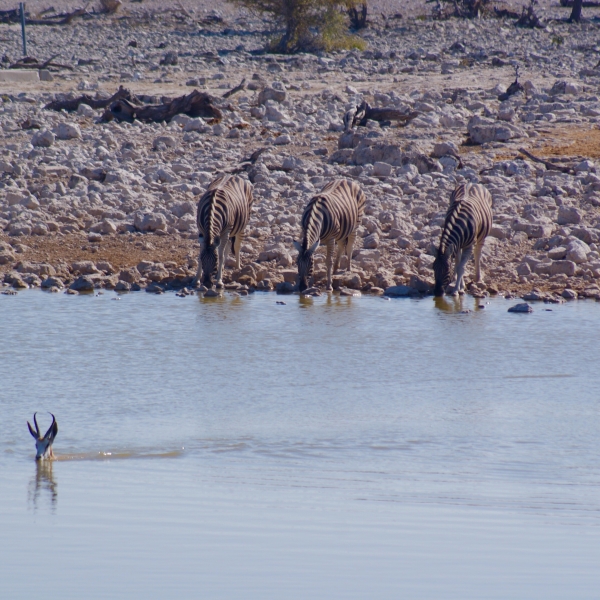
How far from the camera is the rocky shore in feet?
38.4

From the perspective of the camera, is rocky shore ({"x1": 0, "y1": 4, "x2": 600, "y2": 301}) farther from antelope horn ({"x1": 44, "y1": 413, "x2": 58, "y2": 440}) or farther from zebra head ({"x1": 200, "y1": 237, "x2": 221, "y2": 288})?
antelope horn ({"x1": 44, "y1": 413, "x2": 58, "y2": 440})

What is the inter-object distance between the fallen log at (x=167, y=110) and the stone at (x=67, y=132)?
1721 mm

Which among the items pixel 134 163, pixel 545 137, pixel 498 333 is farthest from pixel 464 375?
pixel 545 137

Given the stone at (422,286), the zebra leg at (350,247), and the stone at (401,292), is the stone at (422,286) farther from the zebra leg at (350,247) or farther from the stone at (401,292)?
the zebra leg at (350,247)

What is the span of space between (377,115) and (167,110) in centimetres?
363

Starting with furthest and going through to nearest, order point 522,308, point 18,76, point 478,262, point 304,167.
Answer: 1. point 18,76
2. point 304,167
3. point 478,262
4. point 522,308

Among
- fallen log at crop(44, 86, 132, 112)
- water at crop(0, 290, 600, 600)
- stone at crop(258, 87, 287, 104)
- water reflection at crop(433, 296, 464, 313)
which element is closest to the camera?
water at crop(0, 290, 600, 600)

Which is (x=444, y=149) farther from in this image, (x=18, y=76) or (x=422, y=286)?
(x=18, y=76)

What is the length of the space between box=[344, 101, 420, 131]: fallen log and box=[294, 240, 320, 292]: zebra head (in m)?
7.75

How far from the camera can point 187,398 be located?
7.37 meters

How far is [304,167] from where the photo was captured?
15258 mm

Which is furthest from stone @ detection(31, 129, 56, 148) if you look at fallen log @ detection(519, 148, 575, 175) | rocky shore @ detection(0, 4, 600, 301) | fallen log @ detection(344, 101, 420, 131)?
fallen log @ detection(519, 148, 575, 175)

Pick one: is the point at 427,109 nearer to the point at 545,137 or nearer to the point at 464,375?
the point at 545,137

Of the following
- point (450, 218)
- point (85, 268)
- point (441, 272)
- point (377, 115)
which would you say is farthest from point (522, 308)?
point (377, 115)
